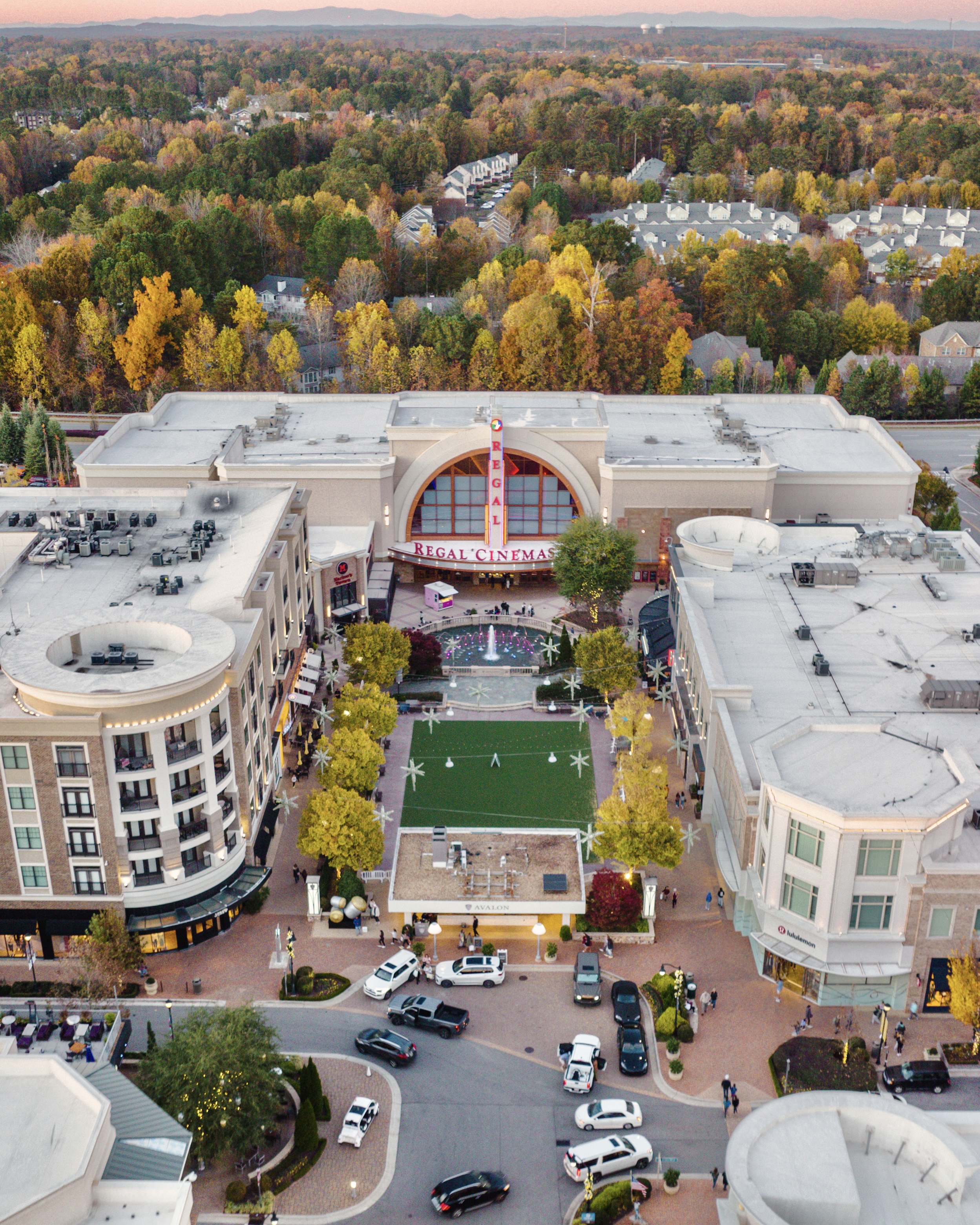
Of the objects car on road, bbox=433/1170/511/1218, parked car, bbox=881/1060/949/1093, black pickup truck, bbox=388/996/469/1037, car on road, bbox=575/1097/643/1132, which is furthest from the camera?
black pickup truck, bbox=388/996/469/1037

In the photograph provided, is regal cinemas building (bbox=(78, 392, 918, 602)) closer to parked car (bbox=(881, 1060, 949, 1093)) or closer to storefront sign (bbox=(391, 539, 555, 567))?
storefront sign (bbox=(391, 539, 555, 567))

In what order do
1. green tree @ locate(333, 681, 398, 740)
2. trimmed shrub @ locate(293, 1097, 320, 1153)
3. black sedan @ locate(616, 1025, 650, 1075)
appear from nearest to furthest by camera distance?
trimmed shrub @ locate(293, 1097, 320, 1153)
black sedan @ locate(616, 1025, 650, 1075)
green tree @ locate(333, 681, 398, 740)

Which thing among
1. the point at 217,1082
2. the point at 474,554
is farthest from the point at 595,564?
the point at 217,1082

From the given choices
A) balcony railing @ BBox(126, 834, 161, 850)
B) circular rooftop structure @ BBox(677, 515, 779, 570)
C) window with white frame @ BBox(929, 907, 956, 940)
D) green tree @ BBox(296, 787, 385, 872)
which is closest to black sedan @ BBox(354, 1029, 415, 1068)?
green tree @ BBox(296, 787, 385, 872)

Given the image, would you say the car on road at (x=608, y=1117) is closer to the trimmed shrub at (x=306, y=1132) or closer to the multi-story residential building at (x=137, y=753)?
the trimmed shrub at (x=306, y=1132)

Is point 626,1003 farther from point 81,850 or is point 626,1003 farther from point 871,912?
point 81,850

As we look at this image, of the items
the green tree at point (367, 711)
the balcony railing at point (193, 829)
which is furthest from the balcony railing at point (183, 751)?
the green tree at point (367, 711)

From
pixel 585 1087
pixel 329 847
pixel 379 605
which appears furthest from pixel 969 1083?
pixel 379 605
